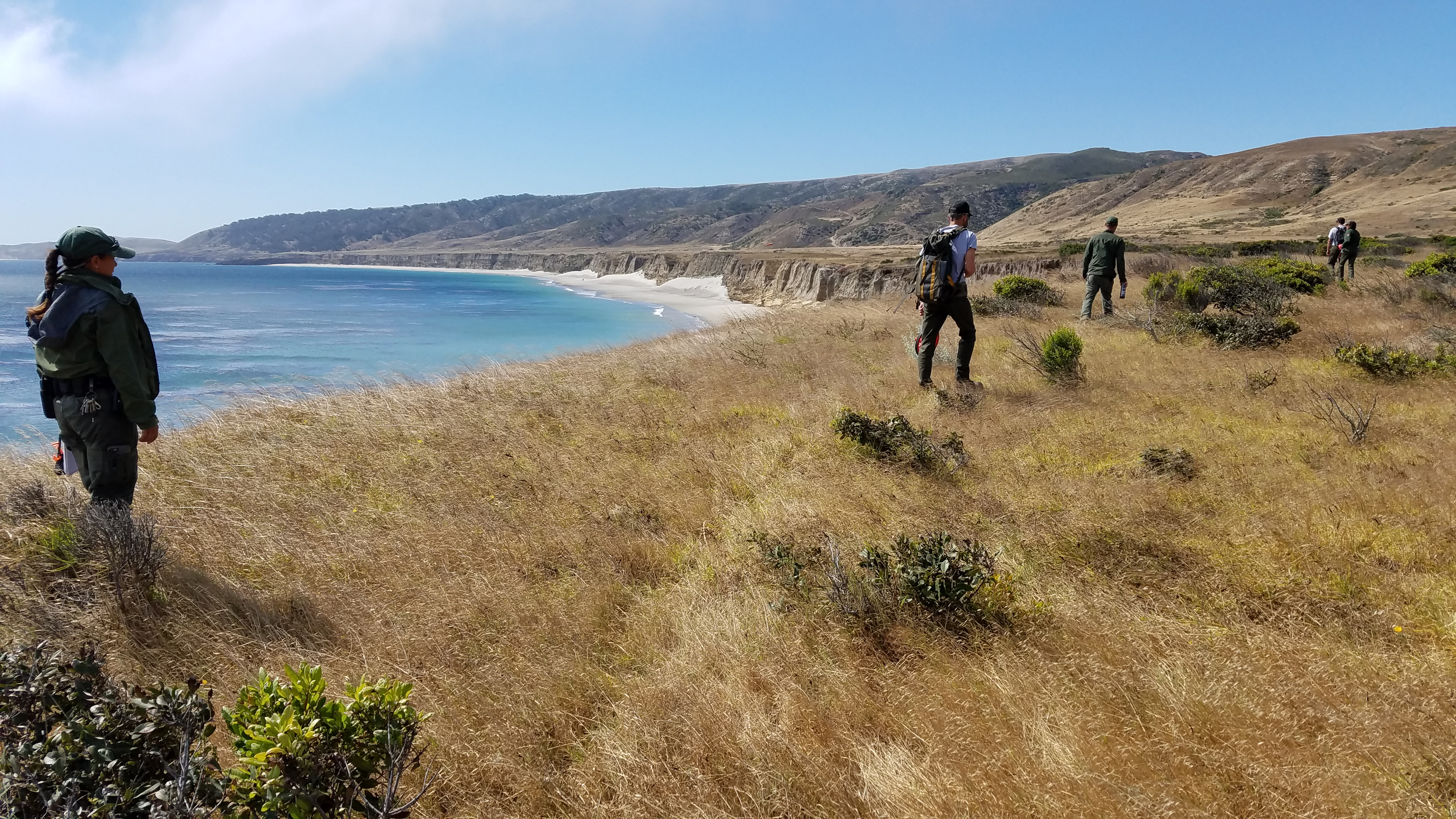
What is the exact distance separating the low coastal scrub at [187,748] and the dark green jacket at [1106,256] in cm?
1152

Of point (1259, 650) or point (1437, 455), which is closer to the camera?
point (1259, 650)

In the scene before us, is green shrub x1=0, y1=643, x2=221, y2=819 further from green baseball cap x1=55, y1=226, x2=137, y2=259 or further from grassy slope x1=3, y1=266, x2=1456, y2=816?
green baseball cap x1=55, y1=226, x2=137, y2=259

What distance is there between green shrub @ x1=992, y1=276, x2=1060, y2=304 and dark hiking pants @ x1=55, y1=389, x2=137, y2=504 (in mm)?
14133

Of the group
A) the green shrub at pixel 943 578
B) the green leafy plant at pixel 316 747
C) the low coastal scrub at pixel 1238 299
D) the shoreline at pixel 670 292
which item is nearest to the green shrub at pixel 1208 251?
the low coastal scrub at pixel 1238 299

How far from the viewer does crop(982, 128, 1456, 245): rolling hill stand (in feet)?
144

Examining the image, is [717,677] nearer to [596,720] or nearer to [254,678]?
[596,720]

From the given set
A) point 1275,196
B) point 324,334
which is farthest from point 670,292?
point 1275,196

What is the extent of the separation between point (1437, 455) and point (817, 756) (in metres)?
5.18

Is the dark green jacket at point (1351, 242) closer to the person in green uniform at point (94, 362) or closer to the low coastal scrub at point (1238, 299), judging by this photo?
the low coastal scrub at point (1238, 299)

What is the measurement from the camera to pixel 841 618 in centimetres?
323

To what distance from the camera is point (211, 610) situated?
3.45 meters

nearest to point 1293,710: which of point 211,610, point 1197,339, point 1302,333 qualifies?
point 211,610

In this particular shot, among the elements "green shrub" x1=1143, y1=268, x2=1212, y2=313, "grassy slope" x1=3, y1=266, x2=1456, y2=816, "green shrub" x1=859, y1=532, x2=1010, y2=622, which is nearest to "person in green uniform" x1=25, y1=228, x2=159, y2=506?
"grassy slope" x1=3, y1=266, x2=1456, y2=816

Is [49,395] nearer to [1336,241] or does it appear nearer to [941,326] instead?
[941,326]
